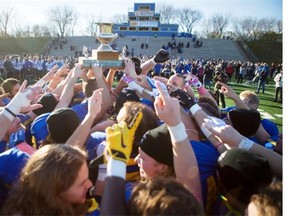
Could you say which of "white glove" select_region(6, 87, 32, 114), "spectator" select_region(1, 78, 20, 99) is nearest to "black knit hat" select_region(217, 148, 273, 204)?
"white glove" select_region(6, 87, 32, 114)

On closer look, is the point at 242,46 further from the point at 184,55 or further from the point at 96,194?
the point at 96,194

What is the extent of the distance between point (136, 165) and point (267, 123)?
2.16 meters

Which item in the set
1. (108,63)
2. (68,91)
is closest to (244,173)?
(68,91)

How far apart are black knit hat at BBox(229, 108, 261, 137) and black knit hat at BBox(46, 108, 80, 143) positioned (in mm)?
1453

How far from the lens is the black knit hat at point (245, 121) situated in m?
2.69

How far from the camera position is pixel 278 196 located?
1547mm

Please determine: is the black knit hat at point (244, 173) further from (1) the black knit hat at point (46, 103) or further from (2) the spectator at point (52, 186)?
(1) the black knit hat at point (46, 103)

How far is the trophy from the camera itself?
399cm

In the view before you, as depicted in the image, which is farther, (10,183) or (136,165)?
(136,165)

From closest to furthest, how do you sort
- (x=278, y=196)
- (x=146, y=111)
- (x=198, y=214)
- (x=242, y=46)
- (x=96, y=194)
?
(x=198, y=214) < (x=278, y=196) < (x=96, y=194) < (x=146, y=111) < (x=242, y=46)

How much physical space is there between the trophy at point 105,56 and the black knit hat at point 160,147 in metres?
2.22

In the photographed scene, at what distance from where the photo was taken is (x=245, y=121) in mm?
2691

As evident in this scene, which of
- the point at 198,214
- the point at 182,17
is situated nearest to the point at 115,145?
the point at 198,214

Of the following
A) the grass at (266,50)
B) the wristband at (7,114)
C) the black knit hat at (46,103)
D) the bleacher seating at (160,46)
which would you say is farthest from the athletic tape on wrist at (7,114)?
the grass at (266,50)
